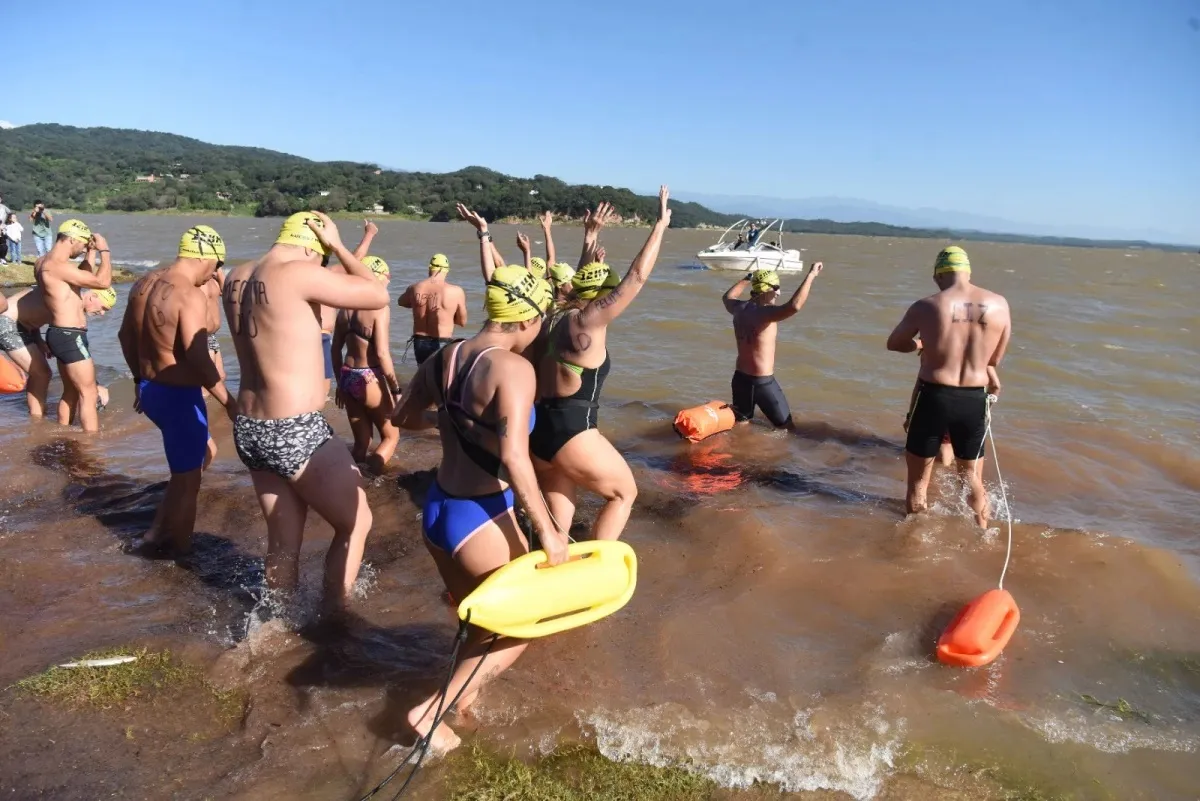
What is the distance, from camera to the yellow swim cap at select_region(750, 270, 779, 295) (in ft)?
25.1

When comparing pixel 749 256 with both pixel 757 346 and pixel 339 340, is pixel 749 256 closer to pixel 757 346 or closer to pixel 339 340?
pixel 757 346

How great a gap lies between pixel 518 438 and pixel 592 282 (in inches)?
68.4

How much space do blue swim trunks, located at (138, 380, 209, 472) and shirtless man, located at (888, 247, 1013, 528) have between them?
4.57m

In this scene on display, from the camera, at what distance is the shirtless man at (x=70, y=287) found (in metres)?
7.11

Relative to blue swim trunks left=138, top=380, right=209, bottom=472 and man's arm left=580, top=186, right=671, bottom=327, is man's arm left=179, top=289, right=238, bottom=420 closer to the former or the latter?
blue swim trunks left=138, top=380, right=209, bottom=472

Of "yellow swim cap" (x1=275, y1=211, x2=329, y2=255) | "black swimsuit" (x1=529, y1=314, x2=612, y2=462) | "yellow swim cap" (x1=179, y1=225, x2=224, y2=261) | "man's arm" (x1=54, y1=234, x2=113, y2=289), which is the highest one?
"yellow swim cap" (x1=275, y1=211, x2=329, y2=255)

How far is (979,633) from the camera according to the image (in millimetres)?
3887

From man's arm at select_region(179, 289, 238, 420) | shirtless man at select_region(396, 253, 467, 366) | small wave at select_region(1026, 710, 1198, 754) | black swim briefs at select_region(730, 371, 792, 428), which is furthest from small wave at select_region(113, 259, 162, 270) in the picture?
small wave at select_region(1026, 710, 1198, 754)

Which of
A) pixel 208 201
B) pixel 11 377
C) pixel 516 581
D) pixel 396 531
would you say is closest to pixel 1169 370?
pixel 396 531

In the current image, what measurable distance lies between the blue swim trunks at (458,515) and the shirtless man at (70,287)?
19.4 feet

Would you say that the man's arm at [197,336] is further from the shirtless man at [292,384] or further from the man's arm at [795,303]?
the man's arm at [795,303]

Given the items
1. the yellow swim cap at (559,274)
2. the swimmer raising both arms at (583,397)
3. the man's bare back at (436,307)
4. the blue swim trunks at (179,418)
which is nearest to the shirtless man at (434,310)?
the man's bare back at (436,307)

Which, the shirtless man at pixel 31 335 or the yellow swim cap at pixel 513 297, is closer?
the yellow swim cap at pixel 513 297

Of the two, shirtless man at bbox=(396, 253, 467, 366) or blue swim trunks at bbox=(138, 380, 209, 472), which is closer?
blue swim trunks at bbox=(138, 380, 209, 472)
